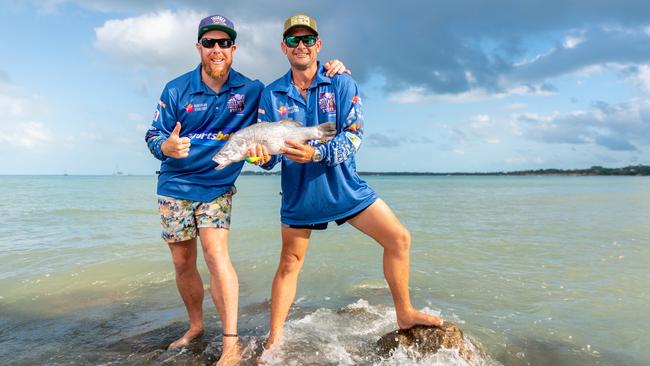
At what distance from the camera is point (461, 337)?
14.0 feet

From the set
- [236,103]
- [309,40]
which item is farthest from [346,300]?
[309,40]

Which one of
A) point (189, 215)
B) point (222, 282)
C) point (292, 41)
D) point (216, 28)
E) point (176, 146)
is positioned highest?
point (216, 28)

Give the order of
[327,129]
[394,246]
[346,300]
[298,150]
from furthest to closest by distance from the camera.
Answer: [346,300], [394,246], [327,129], [298,150]

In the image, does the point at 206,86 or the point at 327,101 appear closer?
the point at 327,101

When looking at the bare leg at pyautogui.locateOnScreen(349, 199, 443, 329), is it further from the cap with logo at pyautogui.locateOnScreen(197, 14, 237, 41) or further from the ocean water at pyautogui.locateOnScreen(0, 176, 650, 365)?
the cap with logo at pyautogui.locateOnScreen(197, 14, 237, 41)

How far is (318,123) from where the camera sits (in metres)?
3.91

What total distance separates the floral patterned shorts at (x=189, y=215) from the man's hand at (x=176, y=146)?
1.93ft

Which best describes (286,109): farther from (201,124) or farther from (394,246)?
(394,246)

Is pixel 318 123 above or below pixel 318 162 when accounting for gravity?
above

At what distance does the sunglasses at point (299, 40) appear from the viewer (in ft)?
12.5

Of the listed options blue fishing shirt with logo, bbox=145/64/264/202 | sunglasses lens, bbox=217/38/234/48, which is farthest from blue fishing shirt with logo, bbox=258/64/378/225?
sunglasses lens, bbox=217/38/234/48

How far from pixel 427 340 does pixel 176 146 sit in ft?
9.77

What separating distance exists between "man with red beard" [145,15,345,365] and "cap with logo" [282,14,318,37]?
0.68 m

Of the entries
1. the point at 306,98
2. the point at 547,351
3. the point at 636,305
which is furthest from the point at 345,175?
the point at 636,305
